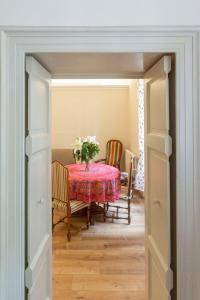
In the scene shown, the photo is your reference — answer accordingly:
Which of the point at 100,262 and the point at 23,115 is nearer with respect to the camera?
the point at 23,115

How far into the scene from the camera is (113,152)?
6.45 m

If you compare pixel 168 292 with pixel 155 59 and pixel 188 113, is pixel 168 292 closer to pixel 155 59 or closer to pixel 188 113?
pixel 188 113

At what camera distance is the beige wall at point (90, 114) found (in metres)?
6.67

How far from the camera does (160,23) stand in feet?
3.95

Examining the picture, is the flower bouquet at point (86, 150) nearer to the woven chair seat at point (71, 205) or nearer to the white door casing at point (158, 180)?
the woven chair seat at point (71, 205)

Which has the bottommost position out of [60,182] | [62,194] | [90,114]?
[62,194]

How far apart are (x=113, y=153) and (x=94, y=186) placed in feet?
8.79

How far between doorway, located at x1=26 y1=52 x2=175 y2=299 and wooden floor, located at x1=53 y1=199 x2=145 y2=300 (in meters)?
0.80

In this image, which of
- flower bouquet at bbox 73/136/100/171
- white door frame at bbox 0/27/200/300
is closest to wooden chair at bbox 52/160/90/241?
flower bouquet at bbox 73/136/100/171

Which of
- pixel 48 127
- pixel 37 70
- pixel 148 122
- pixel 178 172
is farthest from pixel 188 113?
pixel 48 127

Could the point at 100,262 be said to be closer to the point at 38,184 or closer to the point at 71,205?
the point at 71,205

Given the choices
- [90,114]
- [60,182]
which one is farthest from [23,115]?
[90,114]

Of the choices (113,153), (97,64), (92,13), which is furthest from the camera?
(113,153)

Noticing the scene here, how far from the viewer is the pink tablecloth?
376cm
